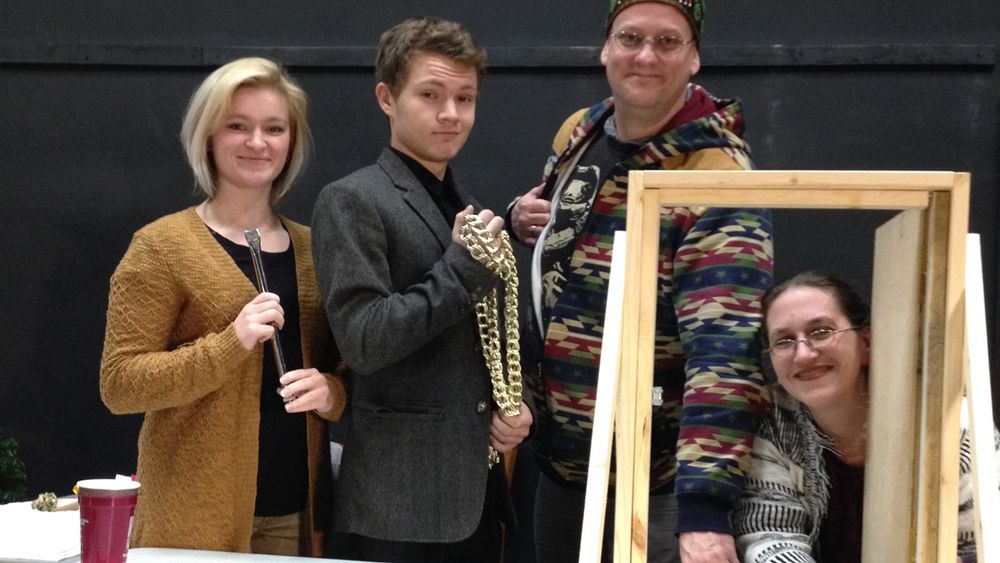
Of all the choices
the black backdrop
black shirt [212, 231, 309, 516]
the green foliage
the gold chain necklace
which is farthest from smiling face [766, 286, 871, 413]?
the green foliage

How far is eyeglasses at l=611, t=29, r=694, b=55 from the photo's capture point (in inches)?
74.2

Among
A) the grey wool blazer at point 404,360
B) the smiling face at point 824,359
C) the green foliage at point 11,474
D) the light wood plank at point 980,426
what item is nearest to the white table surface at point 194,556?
the grey wool blazer at point 404,360

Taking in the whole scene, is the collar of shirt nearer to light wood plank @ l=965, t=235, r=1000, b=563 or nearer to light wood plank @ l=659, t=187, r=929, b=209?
light wood plank @ l=659, t=187, r=929, b=209

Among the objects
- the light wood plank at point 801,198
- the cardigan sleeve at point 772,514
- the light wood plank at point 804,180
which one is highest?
the light wood plank at point 804,180

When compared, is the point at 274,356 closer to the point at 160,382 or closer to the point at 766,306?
the point at 160,382

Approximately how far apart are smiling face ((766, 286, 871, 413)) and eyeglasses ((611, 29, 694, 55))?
0.69 metres

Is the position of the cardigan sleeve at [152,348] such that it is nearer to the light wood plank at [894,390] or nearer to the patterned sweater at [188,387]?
the patterned sweater at [188,387]

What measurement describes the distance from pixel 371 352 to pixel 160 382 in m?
0.37

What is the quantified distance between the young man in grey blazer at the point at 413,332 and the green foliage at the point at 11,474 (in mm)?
1617

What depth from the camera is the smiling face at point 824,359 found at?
1333 millimetres

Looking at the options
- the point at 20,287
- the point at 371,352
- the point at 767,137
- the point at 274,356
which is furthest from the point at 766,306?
the point at 20,287

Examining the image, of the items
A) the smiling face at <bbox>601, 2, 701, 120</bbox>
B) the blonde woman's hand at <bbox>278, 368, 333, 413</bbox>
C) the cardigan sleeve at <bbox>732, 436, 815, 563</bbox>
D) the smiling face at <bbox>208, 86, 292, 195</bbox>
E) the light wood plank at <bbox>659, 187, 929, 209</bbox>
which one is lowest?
the cardigan sleeve at <bbox>732, 436, 815, 563</bbox>

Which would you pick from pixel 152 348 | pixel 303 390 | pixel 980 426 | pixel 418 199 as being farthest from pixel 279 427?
pixel 980 426

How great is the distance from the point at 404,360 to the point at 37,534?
2.12ft
